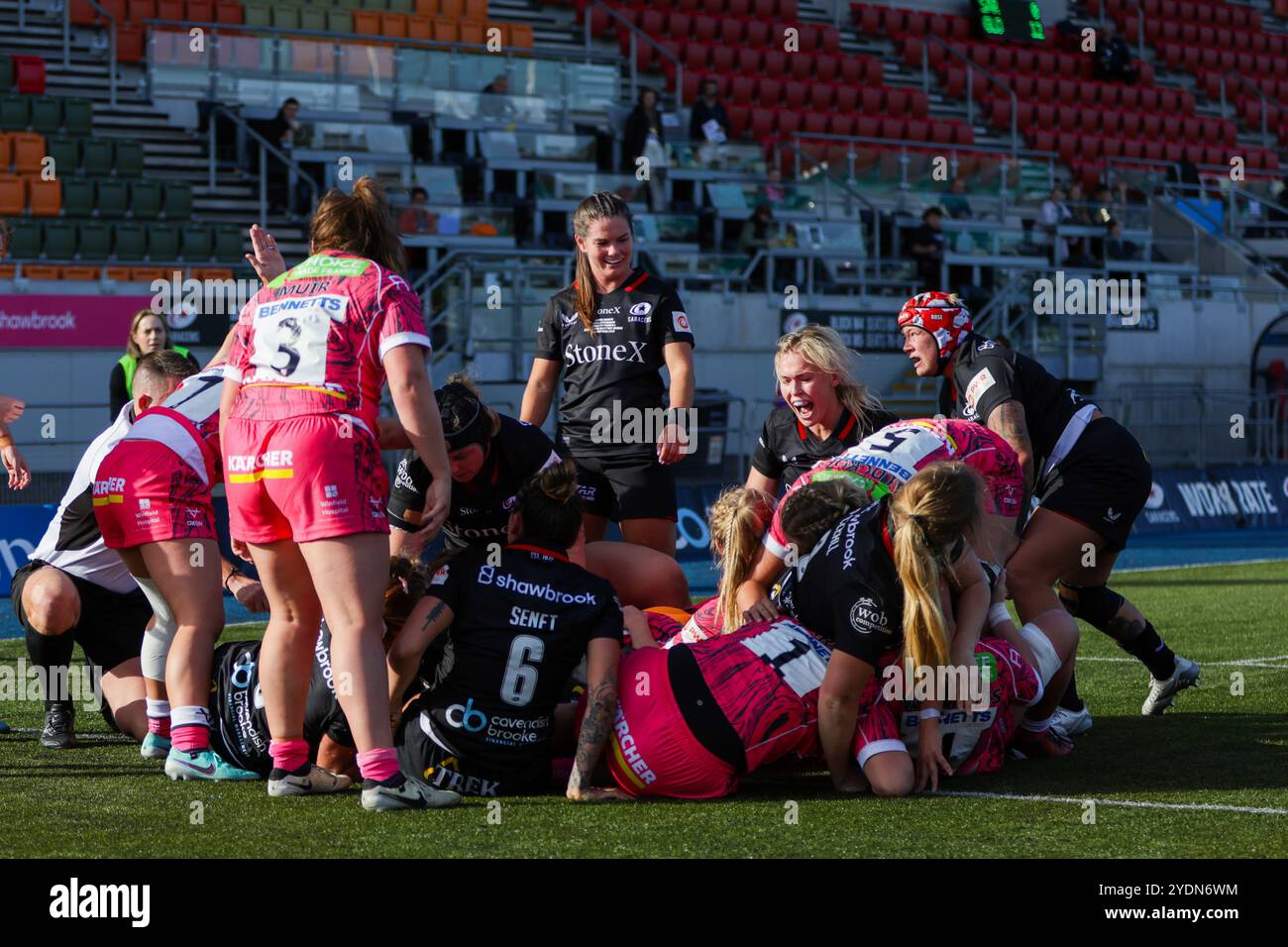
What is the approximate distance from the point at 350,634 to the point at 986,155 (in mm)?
19907

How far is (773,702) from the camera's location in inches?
212

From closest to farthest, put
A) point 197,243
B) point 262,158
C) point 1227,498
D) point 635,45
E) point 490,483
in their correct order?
point 490,483 < point 197,243 < point 262,158 < point 1227,498 < point 635,45

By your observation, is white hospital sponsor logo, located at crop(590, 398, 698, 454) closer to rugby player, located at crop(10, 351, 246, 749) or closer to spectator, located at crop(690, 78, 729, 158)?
rugby player, located at crop(10, 351, 246, 749)

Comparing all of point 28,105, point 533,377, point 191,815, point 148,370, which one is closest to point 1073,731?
point 533,377

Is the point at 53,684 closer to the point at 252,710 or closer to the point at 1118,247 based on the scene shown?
the point at 252,710

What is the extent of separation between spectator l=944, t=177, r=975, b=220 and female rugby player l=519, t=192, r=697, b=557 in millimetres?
15982

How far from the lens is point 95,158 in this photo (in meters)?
18.0

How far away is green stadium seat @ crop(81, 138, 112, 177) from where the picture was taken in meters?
18.0

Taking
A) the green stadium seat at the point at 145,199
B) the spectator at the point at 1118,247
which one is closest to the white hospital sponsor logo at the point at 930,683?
the green stadium seat at the point at 145,199

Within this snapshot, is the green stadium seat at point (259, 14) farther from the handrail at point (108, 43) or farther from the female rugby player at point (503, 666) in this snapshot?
the female rugby player at point (503, 666)

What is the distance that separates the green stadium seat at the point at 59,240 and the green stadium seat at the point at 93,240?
0.19 feet

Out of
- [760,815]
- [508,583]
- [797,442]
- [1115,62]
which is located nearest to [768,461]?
[797,442]

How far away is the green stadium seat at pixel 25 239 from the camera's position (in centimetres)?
1625

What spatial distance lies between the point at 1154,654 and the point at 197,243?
1237 centimetres
